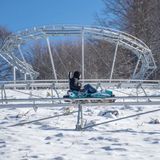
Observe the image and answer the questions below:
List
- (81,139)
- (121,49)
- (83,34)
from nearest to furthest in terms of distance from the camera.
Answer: (81,139) → (83,34) → (121,49)

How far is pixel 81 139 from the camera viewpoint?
9977 millimetres

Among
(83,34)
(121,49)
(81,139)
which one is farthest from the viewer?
(121,49)

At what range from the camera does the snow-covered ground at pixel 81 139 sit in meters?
8.34

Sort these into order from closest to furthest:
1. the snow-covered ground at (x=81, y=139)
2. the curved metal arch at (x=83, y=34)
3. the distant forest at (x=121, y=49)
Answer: the snow-covered ground at (x=81, y=139) → the curved metal arch at (x=83, y=34) → the distant forest at (x=121, y=49)

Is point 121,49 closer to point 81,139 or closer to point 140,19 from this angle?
point 140,19

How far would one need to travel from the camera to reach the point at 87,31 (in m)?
26.5

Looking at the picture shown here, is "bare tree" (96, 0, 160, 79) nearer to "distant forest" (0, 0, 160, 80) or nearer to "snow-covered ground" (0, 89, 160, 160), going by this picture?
"distant forest" (0, 0, 160, 80)

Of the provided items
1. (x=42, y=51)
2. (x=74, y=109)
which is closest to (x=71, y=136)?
(x=74, y=109)

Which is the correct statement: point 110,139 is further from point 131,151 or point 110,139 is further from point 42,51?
point 42,51

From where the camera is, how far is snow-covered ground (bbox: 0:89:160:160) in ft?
27.3

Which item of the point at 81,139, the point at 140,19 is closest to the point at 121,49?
the point at 140,19

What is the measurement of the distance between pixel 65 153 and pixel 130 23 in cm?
4062

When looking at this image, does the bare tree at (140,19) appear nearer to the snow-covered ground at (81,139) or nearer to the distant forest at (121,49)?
the distant forest at (121,49)

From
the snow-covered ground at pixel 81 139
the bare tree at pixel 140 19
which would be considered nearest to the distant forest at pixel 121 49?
the bare tree at pixel 140 19
